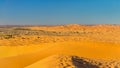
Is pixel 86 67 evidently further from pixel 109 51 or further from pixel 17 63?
pixel 109 51

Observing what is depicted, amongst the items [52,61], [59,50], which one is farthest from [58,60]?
[59,50]

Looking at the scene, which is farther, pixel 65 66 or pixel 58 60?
pixel 58 60

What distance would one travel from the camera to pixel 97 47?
26.6 metres

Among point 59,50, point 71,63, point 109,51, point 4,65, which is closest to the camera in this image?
point 71,63

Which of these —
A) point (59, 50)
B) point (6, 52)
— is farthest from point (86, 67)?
point (6, 52)

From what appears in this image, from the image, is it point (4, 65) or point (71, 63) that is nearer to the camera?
point (71, 63)

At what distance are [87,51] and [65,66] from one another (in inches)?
467

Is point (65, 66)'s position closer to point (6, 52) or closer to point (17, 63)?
point (17, 63)

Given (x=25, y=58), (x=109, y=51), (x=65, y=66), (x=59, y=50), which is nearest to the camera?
(x=65, y=66)

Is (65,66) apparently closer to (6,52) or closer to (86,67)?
(86,67)

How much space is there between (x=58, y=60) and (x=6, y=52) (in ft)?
43.1

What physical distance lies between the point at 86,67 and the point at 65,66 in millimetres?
1707

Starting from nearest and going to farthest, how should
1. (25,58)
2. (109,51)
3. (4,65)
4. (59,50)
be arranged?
(4,65), (25,58), (59,50), (109,51)

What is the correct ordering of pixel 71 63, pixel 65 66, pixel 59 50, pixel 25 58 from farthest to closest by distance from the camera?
pixel 59 50, pixel 25 58, pixel 71 63, pixel 65 66
